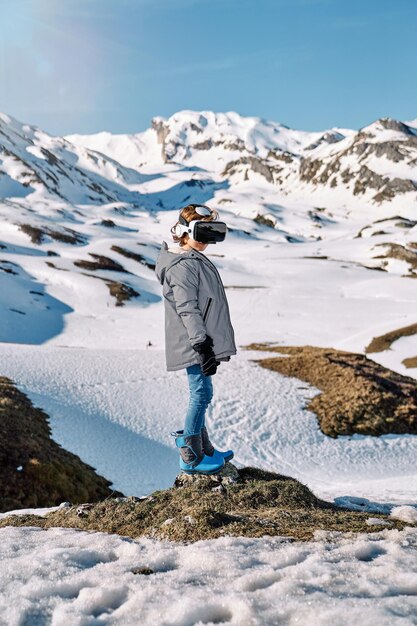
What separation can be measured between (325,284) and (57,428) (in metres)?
71.2

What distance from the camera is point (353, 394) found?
22.2 meters

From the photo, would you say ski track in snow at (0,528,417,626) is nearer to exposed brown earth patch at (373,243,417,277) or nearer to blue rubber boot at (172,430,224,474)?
blue rubber boot at (172,430,224,474)

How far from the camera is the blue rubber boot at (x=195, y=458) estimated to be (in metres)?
8.19

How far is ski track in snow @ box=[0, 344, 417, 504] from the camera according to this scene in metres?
16.0

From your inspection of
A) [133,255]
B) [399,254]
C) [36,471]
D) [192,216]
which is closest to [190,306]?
[192,216]

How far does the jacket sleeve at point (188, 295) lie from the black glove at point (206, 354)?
78 mm

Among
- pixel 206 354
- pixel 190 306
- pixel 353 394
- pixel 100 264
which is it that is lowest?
pixel 353 394

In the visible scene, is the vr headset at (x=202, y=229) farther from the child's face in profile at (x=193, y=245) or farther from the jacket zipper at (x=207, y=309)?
the jacket zipper at (x=207, y=309)

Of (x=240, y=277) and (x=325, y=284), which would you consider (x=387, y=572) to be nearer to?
(x=325, y=284)

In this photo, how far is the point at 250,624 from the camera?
11.6ft

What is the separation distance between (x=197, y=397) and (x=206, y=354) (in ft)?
3.59

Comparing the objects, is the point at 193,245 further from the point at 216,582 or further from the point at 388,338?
the point at 388,338

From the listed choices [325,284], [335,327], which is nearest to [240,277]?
[325,284]

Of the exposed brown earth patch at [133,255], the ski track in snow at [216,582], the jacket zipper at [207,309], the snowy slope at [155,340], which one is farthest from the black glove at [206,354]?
the exposed brown earth patch at [133,255]
